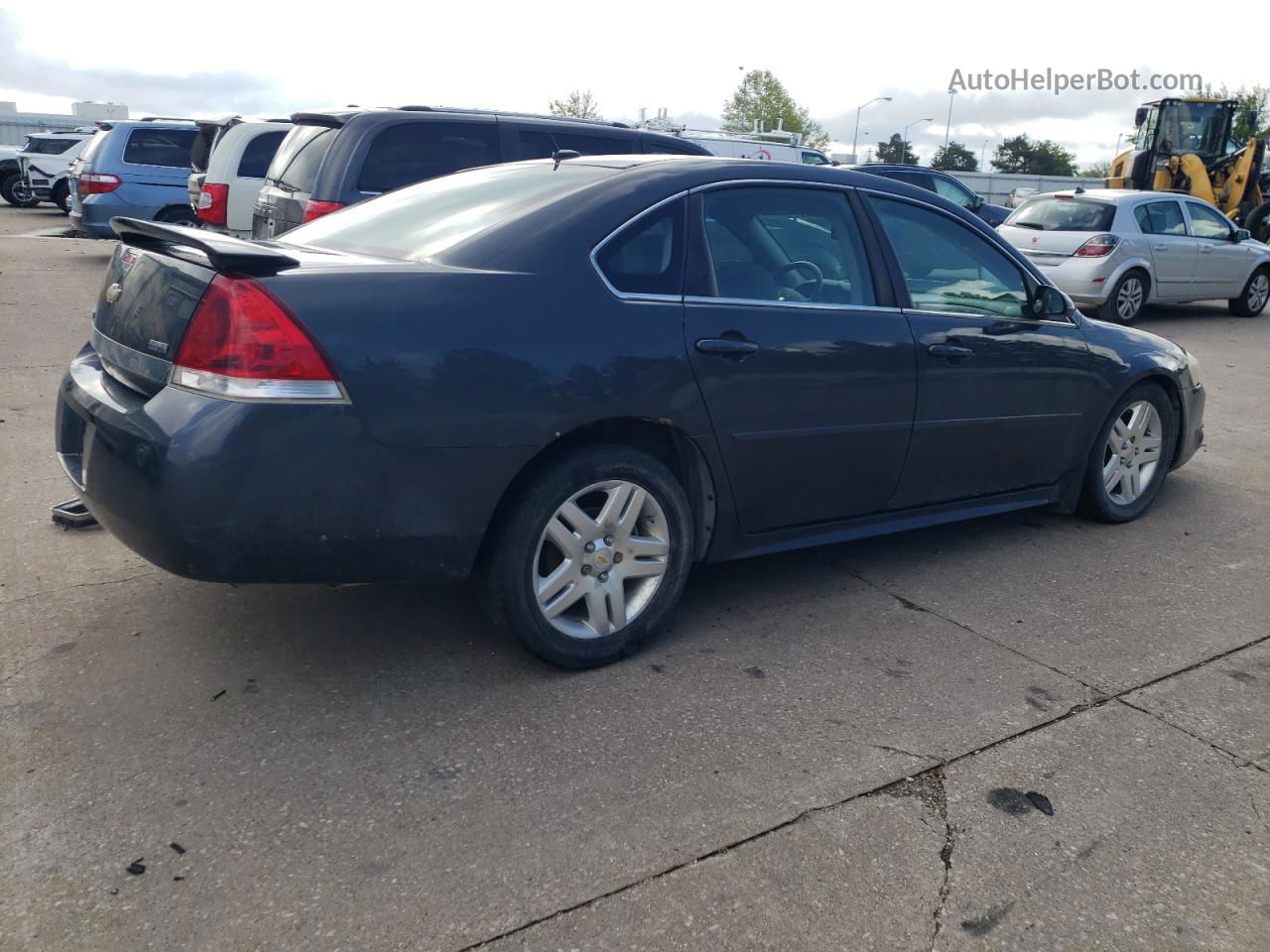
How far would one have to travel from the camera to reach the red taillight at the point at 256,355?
2.99m

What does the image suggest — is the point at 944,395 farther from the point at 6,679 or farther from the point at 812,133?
the point at 812,133

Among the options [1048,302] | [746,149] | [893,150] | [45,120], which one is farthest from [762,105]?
[1048,302]

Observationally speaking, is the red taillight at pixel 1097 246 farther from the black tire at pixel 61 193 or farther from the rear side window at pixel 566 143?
the black tire at pixel 61 193

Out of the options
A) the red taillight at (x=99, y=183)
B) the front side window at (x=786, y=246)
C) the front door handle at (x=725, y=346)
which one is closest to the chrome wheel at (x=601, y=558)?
the front door handle at (x=725, y=346)

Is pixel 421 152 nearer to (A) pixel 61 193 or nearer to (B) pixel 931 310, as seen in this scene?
(B) pixel 931 310

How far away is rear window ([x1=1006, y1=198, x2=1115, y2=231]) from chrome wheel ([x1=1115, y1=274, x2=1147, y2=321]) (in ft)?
2.35

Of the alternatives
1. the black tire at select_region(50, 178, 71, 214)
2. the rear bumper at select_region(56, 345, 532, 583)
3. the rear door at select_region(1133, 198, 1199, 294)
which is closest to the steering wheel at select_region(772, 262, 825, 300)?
the rear bumper at select_region(56, 345, 532, 583)

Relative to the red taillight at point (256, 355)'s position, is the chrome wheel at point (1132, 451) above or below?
below

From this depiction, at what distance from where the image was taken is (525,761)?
3.07 meters

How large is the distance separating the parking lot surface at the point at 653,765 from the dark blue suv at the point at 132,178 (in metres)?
11.7

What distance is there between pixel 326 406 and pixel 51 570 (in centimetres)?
185

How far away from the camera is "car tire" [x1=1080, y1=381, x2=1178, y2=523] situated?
17.6 feet

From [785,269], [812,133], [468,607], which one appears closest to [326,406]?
[468,607]

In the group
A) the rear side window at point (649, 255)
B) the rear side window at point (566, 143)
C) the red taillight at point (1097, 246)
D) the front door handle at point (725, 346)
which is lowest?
the red taillight at point (1097, 246)
